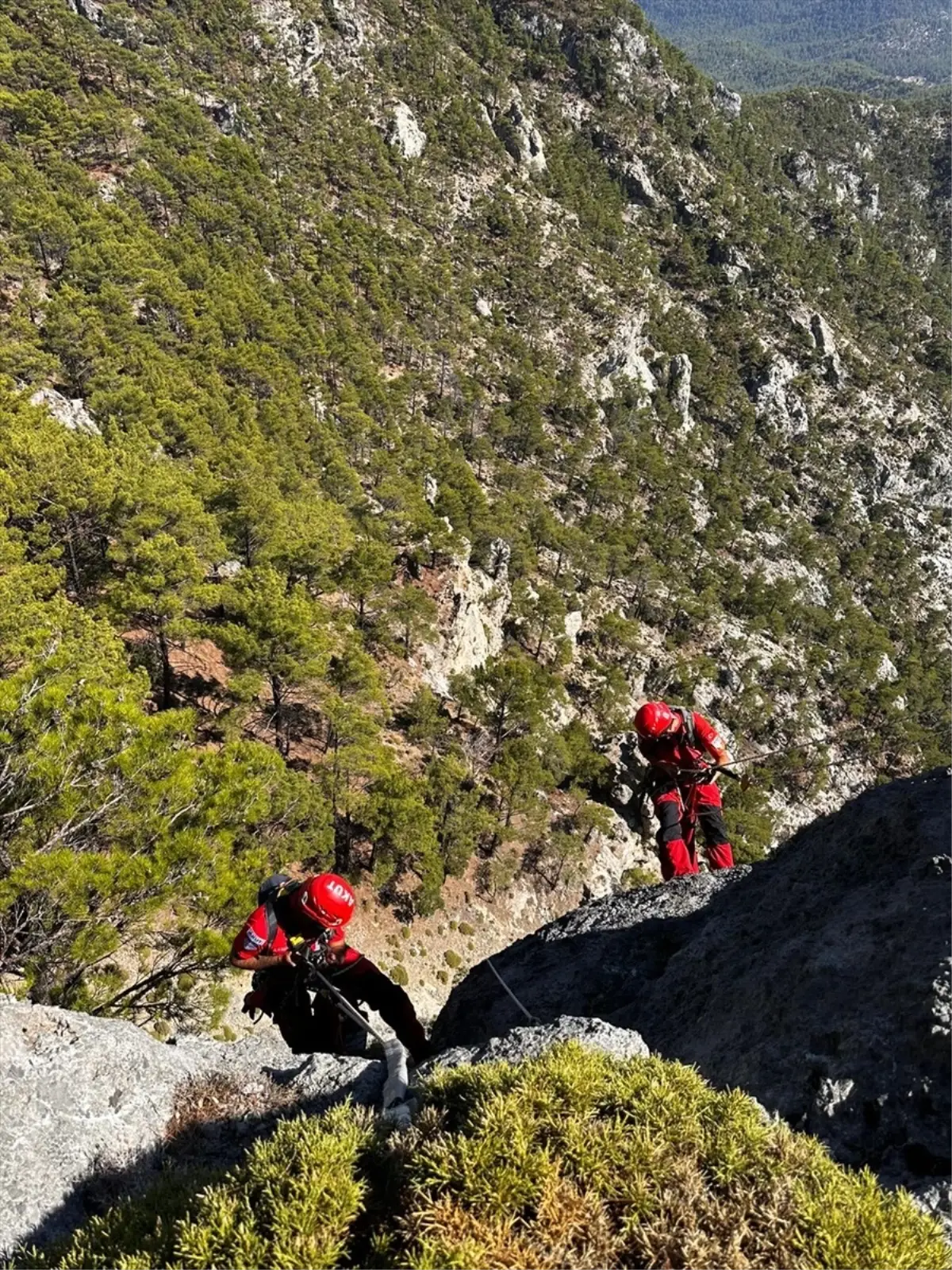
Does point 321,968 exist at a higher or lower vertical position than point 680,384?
lower

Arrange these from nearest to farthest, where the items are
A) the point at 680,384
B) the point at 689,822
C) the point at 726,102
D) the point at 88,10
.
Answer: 1. the point at 689,822
2. the point at 88,10
3. the point at 680,384
4. the point at 726,102

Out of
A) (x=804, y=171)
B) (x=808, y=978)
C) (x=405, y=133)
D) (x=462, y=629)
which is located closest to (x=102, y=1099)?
(x=808, y=978)

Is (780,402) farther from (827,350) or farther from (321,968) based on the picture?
(321,968)

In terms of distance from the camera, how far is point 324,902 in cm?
564

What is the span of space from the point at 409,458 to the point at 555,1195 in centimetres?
4429

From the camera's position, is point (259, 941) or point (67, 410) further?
point (67, 410)

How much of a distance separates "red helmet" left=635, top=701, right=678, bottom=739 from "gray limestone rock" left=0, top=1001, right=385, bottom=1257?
4782 mm

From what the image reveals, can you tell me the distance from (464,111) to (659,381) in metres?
40.1

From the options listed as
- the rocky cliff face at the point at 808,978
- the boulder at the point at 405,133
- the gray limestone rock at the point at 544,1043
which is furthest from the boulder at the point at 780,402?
the gray limestone rock at the point at 544,1043

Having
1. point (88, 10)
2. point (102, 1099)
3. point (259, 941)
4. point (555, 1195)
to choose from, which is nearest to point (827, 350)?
point (88, 10)

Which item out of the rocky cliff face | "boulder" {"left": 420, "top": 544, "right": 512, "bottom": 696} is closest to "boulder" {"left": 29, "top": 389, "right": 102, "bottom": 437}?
"boulder" {"left": 420, "top": 544, "right": 512, "bottom": 696}

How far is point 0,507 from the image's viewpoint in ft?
55.4

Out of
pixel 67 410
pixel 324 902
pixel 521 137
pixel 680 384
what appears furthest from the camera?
pixel 521 137

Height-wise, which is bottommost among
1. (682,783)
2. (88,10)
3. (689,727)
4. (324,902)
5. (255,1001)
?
(255,1001)
